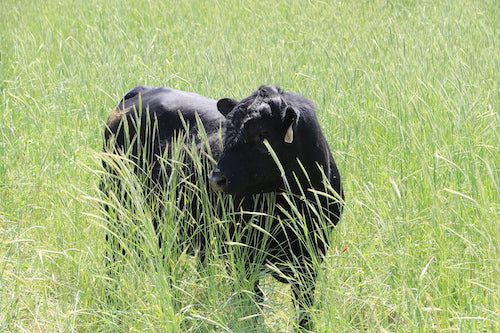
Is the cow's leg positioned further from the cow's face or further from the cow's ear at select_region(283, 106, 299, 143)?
the cow's ear at select_region(283, 106, 299, 143)

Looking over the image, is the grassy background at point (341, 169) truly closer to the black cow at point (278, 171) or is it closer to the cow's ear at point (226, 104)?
the black cow at point (278, 171)

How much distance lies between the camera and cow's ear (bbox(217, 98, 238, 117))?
11.8 ft

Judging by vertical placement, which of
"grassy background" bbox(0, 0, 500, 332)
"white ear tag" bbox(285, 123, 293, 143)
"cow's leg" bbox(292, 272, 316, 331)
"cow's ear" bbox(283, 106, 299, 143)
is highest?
"cow's ear" bbox(283, 106, 299, 143)

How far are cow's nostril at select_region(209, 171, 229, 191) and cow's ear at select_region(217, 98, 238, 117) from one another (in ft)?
1.98

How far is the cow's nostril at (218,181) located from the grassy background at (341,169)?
0.51 meters

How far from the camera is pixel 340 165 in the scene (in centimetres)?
440

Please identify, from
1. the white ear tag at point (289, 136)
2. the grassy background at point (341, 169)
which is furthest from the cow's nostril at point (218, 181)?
the grassy background at point (341, 169)

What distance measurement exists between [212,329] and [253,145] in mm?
900

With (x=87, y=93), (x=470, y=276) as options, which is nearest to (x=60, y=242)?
(x=470, y=276)

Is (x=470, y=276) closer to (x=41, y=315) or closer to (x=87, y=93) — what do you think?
(x=41, y=315)

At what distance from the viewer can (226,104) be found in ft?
11.9

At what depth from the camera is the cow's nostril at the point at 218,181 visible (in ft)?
10.2

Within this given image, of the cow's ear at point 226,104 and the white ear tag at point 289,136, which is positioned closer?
the white ear tag at point 289,136

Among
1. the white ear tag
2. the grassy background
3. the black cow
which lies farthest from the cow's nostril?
the grassy background
